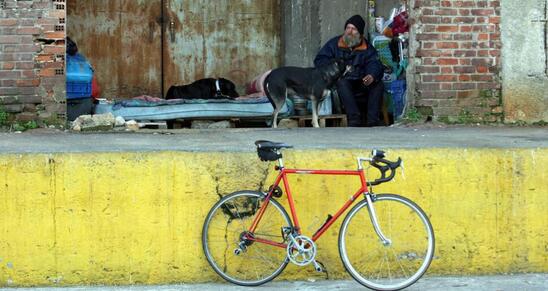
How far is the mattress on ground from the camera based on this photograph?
10.5 meters

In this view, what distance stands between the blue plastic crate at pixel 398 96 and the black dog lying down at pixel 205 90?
1961mm

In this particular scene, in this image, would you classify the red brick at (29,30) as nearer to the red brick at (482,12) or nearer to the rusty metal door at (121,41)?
the rusty metal door at (121,41)

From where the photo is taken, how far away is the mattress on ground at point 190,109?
10.5 m

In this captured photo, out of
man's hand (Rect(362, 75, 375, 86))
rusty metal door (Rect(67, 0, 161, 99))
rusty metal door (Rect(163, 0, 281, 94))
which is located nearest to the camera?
man's hand (Rect(362, 75, 375, 86))

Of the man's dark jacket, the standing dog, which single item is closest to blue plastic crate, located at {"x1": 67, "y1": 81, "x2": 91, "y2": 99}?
the standing dog

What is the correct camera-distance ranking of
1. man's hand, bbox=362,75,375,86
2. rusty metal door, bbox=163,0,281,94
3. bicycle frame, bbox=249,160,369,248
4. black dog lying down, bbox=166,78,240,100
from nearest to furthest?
bicycle frame, bbox=249,160,369,248 < man's hand, bbox=362,75,375,86 < black dog lying down, bbox=166,78,240,100 < rusty metal door, bbox=163,0,281,94

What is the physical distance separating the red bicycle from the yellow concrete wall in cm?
20

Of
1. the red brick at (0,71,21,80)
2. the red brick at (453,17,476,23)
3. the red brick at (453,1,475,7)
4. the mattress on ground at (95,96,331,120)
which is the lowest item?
the mattress on ground at (95,96,331,120)

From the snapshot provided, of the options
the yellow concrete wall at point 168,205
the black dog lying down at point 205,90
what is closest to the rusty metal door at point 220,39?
the black dog lying down at point 205,90

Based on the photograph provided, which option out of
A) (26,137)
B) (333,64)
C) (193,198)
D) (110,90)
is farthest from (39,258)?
(110,90)

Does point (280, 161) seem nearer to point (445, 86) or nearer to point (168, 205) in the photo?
point (168, 205)

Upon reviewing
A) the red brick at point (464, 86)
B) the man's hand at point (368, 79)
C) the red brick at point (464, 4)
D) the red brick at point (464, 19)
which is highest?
the red brick at point (464, 4)

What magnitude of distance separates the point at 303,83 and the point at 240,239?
12.7 feet

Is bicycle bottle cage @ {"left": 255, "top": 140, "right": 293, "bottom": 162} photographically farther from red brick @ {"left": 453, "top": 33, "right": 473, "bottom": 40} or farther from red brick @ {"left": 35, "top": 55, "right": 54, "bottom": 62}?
red brick @ {"left": 453, "top": 33, "right": 473, "bottom": 40}
